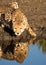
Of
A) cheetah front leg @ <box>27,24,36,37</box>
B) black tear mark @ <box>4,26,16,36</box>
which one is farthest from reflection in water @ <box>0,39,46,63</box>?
cheetah front leg @ <box>27,24,36,37</box>

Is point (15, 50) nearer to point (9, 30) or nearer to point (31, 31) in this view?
point (9, 30)

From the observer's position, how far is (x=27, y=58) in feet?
25.6

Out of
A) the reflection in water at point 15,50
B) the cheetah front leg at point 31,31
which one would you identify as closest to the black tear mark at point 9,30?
the reflection in water at point 15,50

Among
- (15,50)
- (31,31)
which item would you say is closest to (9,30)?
(31,31)

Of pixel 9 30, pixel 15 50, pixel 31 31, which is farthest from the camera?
pixel 31 31

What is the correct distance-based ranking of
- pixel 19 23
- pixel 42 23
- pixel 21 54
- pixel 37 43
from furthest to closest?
pixel 42 23
pixel 37 43
pixel 19 23
pixel 21 54

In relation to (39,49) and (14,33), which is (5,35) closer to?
(14,33)

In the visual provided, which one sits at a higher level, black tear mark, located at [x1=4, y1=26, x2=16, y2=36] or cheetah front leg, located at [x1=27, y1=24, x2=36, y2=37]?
black tear mark, located at [x1=4, y1=26, x2=16, y2=36]

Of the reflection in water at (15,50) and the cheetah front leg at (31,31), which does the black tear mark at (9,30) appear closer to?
the reflection in water at (15,50)

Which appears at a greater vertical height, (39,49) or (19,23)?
(19,23)

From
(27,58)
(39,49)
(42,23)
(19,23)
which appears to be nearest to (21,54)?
(27,58)

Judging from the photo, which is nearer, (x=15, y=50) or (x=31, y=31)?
(x=15, y=50)

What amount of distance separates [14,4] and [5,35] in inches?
26.3

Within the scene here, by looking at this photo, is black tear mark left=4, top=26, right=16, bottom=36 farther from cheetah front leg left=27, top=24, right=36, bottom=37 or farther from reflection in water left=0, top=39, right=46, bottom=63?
cheetah front leg left=27, top=24, right=36, bottom=37
